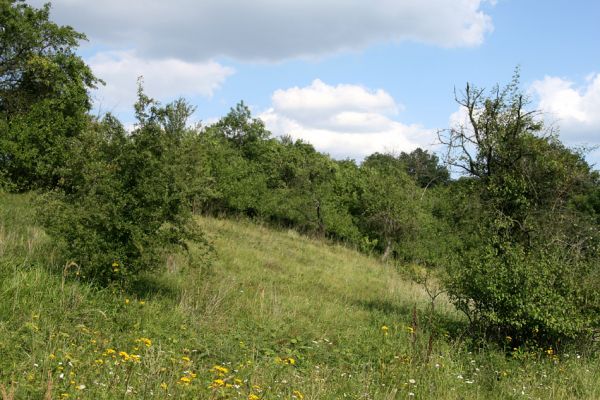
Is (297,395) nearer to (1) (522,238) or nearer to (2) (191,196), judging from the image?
(2) (191,196)

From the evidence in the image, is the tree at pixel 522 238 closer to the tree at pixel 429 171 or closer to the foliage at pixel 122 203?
the tree at pixel 429 171

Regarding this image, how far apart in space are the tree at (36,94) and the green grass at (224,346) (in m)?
4.83

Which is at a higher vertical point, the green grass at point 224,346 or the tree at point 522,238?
the tree at point 522,238

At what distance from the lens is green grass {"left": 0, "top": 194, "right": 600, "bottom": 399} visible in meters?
4.46

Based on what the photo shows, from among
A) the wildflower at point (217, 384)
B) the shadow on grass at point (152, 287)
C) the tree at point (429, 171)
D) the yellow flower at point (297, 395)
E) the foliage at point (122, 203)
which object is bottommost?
the shadow on grass at point (152, 287)

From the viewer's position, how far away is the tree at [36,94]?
1619 cm

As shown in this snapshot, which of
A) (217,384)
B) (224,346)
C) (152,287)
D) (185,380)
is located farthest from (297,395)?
(152,287)

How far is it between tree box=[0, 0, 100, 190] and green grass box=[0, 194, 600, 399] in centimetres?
483

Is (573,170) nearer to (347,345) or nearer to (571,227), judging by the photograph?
(571,227)

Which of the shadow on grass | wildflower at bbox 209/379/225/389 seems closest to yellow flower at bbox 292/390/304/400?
wildflower at bbox 209/379/225/389

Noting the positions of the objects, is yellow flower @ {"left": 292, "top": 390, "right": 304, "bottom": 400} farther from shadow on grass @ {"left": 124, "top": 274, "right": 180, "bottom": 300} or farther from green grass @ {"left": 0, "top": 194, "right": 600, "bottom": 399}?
shadow on grass @ {"left": 124, "top": 274, "right": 180, "bottom": 300}

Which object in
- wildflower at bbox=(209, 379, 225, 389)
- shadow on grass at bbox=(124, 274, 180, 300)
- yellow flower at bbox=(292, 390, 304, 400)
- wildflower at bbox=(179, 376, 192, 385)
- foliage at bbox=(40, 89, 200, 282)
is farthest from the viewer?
shadow on grass at bbox=(124, 274, 180, 300)

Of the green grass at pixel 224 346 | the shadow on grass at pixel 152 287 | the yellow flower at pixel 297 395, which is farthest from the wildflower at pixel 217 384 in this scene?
the shadow on grass at pixel 152 287

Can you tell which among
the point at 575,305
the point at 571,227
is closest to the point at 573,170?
the point at 571,227
